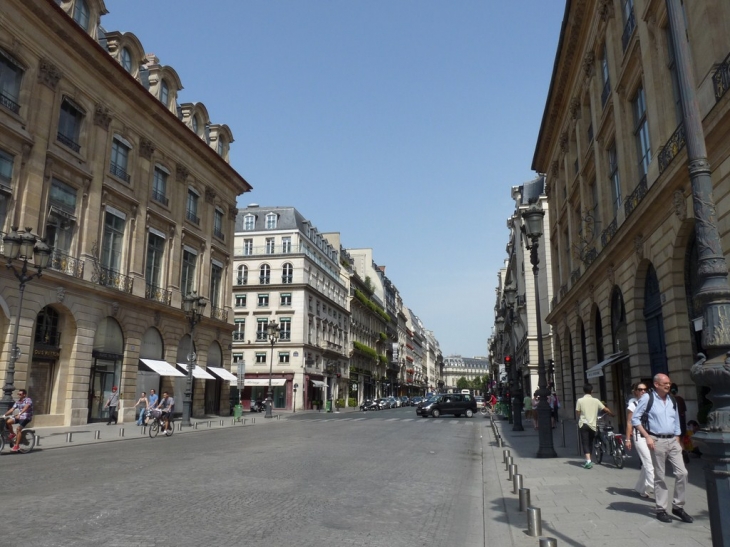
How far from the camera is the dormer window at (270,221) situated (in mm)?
62694

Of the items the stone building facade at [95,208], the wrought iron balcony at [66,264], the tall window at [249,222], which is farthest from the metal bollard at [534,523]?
the tall window at [249,222]

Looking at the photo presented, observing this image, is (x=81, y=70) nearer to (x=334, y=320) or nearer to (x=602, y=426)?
(x=602, y=426)

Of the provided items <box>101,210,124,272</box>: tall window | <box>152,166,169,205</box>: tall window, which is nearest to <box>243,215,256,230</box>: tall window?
<box>152,166,169,205</box>: tall window

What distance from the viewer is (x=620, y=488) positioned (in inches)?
382

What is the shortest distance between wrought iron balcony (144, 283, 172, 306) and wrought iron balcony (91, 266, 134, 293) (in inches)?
62.8

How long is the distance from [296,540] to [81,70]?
26.5 metres

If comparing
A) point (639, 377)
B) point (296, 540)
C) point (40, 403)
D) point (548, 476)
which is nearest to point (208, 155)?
point (40, 403)

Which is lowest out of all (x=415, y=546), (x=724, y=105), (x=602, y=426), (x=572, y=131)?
(x=415, y=546)

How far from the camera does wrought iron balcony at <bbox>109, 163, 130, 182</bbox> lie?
28987mm

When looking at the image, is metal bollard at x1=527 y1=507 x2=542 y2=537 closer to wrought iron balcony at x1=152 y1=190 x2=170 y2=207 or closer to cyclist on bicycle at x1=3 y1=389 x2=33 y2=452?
cyclist on bicycle at x1=3 y1=389 x2=33 y2=452

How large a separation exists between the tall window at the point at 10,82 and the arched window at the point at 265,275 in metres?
38.7

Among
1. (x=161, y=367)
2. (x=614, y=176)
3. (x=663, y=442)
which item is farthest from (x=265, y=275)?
(x=663, y=442)

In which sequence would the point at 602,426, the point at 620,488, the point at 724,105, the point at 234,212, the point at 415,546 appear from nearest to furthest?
the point at 415,546 < the point at 620,488 < the point at 724,105 < the point at 602,426 < the point at 234,212

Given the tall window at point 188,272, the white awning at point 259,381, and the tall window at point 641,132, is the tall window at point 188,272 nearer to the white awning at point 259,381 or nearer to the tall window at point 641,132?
the white awning at point 259,381
